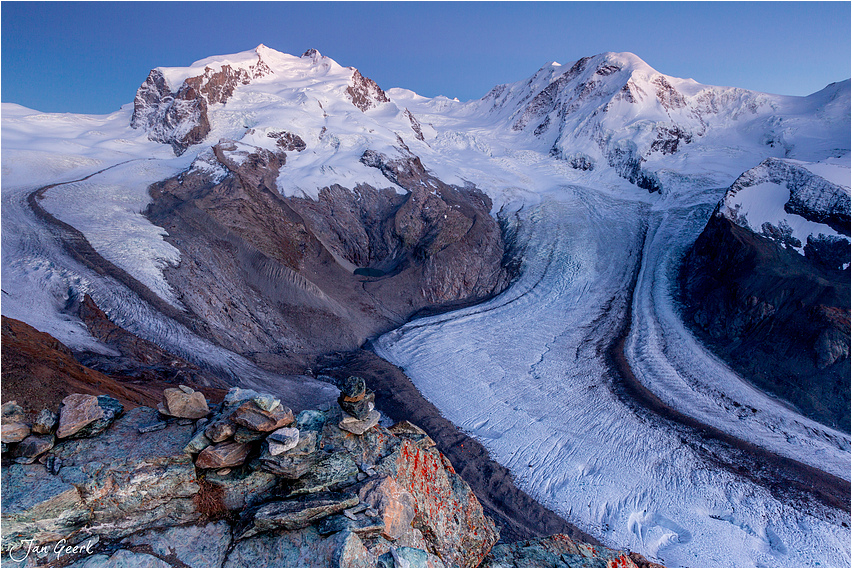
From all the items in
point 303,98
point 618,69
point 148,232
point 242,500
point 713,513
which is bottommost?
point 713,513

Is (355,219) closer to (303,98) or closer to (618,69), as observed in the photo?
(303,98)

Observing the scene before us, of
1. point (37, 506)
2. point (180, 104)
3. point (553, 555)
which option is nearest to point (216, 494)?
point (37, 506)

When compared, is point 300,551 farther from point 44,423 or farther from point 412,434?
point 44,423

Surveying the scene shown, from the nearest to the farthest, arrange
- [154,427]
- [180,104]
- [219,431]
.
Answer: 1. [219,431]
2. [154,427]
3. [180,104]

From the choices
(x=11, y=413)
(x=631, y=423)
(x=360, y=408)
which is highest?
(x=11, y=413)

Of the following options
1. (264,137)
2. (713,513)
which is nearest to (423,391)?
(713,513)

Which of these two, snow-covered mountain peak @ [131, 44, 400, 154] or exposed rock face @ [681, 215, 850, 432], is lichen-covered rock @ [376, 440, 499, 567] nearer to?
exposed rock face @ [681, 215, 850, 432]

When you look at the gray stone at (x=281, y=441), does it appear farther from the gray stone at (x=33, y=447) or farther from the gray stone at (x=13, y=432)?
the gray stone at (x=13, y=432)
